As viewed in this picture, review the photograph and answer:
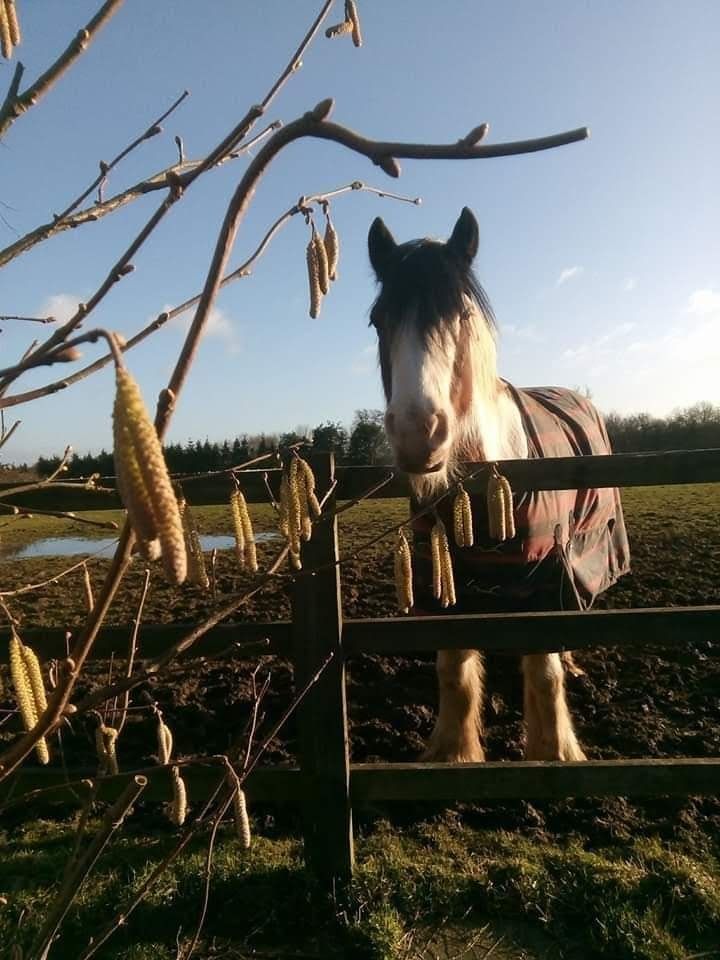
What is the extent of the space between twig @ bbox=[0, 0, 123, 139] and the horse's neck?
2.18 m

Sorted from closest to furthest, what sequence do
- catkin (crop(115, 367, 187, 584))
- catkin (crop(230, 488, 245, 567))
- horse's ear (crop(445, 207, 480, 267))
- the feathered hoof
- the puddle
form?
catkin (crop(115, 367, 187, 584))
catkin (crop(230, 488, 245, 567))
horse's ear (crop(445, 207, 480, 267))
the feathered hoof
the puddle

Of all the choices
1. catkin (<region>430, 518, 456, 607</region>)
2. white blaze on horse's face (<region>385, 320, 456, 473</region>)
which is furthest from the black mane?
catkin (<region>430, 518, 456, 607</region>)

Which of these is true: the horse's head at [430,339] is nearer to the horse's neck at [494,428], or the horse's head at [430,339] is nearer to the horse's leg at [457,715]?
the horse's neck at [494,428]

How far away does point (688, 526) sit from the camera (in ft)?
32.2

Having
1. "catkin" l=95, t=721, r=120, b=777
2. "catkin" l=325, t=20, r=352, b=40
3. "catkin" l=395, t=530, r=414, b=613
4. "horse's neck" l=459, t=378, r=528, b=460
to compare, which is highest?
"catkin" l=325, t=20, r=352, b=40

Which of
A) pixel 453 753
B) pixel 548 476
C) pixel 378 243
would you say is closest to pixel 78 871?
pixel 548 476

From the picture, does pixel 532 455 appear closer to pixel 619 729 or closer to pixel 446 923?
pixel 619 729

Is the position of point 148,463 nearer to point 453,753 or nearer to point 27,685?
point 27,685

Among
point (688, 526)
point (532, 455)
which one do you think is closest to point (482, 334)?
point (532, 455)

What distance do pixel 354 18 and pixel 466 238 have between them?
7.01 ft

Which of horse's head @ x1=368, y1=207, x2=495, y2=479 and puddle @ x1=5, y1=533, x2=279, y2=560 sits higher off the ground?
horse's head @ x1=368, y1=207, x2=495, y2=479

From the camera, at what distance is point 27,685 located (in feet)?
2.77

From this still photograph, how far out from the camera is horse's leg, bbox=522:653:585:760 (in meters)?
3.24

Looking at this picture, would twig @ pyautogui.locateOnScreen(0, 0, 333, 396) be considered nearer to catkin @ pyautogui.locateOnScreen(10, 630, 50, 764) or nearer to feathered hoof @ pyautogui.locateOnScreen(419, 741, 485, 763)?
catkin @ pyautogui.locateOnScreen(10, 630, 50, 764)
